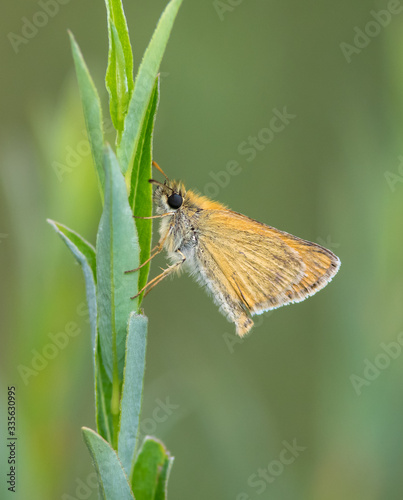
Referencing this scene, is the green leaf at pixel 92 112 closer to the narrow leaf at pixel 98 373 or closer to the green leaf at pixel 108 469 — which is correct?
the narrow leaf at pixel 98 373

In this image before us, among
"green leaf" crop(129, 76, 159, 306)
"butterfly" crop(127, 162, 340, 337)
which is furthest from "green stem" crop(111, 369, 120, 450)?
"butterfly" crop(127, 162, 340, 337)

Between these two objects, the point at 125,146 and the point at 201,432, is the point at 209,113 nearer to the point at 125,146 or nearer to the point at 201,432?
the point at 201,432

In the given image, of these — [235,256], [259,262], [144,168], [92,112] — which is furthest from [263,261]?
[92,112]

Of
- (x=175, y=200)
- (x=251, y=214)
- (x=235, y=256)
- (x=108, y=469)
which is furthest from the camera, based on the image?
(x=251, y=214)

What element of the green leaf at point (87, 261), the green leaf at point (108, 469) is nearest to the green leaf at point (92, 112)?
the green leaf at point (87, 261)

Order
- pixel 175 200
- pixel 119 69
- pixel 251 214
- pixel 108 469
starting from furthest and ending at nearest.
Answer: pixel 251 214
pixel 175 200
pixel 119 69
pixel 108 469

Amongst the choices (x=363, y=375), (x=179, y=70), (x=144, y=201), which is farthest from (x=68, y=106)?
(x=179, y=70)

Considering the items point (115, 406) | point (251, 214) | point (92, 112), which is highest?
point (251, 214)

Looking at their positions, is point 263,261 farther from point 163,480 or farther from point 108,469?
point 108,469
